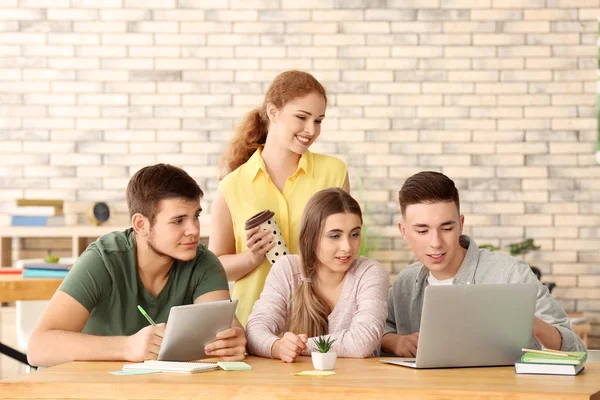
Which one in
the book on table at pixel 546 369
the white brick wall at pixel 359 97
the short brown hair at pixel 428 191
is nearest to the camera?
the book on table at pixel 546 369

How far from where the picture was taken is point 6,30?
19.8ft

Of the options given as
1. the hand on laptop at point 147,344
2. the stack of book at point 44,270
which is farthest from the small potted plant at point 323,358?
the stack of book at point 44,270

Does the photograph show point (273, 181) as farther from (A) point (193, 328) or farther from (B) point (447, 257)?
(A) point (193, 328)

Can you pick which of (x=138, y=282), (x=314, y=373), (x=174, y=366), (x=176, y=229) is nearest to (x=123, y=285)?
(x=138, y=282)

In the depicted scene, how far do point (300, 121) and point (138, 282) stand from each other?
827 mm

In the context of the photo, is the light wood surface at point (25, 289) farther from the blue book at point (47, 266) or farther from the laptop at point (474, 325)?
the laptop at point (474, 325)

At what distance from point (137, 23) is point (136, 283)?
3620 millimetres

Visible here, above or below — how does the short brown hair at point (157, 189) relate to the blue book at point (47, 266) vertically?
above

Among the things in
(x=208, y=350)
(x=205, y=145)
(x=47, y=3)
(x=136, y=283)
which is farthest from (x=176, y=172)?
(x=47, y=3)

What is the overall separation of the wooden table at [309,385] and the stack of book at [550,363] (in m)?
0.03

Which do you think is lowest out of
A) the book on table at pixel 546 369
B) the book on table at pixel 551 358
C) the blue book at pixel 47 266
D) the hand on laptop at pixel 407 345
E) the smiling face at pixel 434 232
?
the hand on laptop at pixel 407 345

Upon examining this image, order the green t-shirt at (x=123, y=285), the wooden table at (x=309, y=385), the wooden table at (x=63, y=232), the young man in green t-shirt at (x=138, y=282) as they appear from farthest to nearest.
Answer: the wooden table at (x=63, y=232)
the green t-shirt at (x=123, y=285)
the young man in green t-shirt at (x=138, y=282)
the wooden table at (x=309, y=385)

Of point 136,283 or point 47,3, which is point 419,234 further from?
point 47,3

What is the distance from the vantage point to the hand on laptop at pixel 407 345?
8.84ft
